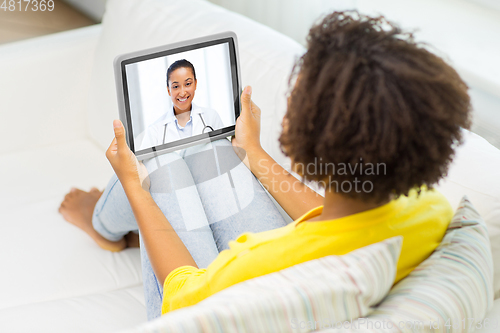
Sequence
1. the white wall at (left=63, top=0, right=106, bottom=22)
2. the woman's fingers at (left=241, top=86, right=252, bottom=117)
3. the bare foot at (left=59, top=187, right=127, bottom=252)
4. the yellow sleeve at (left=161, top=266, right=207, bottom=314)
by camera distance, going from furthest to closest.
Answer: the white wall at (left=63, top=0, right=106, bottom=22), the bare foot at (left=59, top=187, right=127, bottom=252), the woman's fingers at (left=241, top=86, right=252, bottom=117), the yellow sleeve at (left=161, top=266, right=207, bottom=314)

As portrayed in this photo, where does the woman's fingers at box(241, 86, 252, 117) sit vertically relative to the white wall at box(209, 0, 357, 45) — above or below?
below

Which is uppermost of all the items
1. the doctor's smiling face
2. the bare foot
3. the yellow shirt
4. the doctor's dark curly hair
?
the doctor's dark curly hair

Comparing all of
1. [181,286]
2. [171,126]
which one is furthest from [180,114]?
[181,286]

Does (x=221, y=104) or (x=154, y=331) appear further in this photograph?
(x=221, y=104)

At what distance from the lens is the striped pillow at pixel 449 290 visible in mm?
517

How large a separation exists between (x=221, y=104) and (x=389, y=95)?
57 cm

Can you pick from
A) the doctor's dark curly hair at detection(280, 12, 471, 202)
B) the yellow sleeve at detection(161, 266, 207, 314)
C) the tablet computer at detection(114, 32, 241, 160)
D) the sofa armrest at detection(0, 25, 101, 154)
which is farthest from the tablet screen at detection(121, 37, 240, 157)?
the sofa armrest at detection(0, 25, 101, 154)

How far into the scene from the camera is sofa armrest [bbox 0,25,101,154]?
1.40m

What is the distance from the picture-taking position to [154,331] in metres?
0.49

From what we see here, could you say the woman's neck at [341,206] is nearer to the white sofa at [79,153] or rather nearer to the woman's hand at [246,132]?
the white sofa at [79,153]

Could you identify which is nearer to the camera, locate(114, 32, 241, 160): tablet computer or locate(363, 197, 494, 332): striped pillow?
locate(363, 197, 494, 332): striped pillow

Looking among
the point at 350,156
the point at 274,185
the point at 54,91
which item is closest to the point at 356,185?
the point at 350,156

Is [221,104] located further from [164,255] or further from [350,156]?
[350,156]

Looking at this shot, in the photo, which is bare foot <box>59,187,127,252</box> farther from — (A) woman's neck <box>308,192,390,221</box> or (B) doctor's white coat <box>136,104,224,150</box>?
(A) woman's neck <box>308,192,390,221</box>
